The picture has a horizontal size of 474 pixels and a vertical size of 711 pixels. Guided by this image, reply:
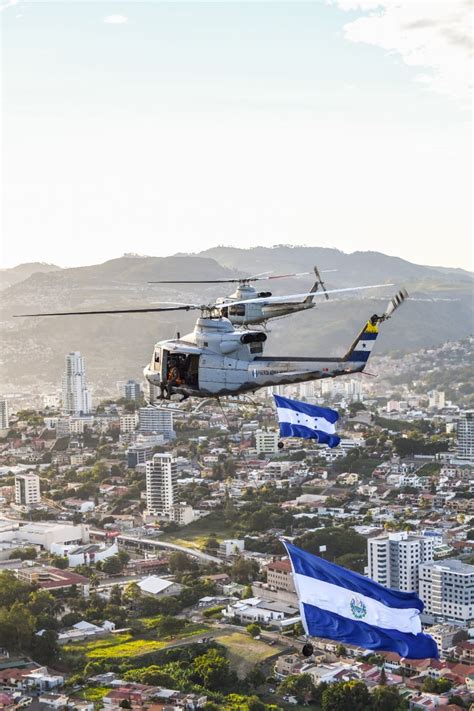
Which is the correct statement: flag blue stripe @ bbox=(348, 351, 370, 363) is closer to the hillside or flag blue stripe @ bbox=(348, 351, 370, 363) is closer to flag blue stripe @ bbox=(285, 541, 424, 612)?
flag blue stripe @ bbox=(285, 541, 424, 612)

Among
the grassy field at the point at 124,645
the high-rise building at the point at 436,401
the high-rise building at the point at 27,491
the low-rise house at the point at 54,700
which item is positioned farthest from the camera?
the high-rise building at the point at 436,401

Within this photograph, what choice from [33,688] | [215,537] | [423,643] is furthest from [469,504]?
[423,643]

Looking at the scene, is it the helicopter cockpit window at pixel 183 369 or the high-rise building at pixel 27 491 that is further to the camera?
the high-rise building at pixel 27 491

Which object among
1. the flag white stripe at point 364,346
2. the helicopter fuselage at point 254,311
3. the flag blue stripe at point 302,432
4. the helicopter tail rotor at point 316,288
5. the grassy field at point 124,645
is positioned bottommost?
the grassy field at point 124,645

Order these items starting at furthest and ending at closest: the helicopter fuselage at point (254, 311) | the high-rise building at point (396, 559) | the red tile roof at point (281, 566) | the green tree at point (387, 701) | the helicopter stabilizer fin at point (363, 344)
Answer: the high-rise building at point (396, 559)
the red tile roof at point (281, 566)
the green tree at point (387, 701)
the helicopter fuselage at point (254, 311)
the helicopter stabilizer fin at point (363, 344)

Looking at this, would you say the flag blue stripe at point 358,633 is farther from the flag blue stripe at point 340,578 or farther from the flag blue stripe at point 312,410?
the flag blue stripe at point 312,410

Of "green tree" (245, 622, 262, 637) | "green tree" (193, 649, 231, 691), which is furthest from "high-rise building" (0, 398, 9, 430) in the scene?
"green tree" (193, 649, 231, 691)

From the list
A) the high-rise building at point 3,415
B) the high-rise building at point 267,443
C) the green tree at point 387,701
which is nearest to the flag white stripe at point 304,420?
the green tree at point 387,701
